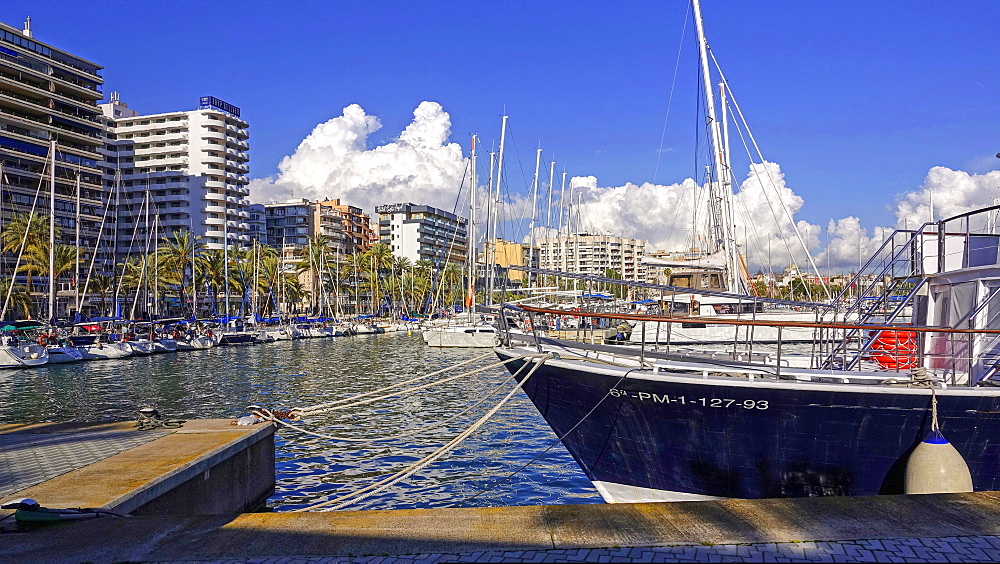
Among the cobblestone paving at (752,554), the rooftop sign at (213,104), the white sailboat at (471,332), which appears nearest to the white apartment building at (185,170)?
the rooftop sign at (213,104)

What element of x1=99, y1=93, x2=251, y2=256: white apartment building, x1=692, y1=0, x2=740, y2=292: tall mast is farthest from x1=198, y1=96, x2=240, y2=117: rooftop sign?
x1=692, y1=0, x2=740, y2=292: tall mast

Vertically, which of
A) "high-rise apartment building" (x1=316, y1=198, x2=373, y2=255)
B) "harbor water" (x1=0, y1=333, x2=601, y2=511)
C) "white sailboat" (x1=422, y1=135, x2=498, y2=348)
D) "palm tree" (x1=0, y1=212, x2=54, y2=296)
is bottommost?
"harbor water" (x1=0, y1=333, x2=601, y2=511)

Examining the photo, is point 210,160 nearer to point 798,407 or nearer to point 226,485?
point 226,485

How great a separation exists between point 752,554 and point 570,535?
4.87 ft

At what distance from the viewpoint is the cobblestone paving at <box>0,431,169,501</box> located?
962 centimetres

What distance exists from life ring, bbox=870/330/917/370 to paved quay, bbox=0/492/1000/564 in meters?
5.23

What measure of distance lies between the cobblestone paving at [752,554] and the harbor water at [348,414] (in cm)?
709

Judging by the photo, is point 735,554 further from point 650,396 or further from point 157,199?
point 157,199

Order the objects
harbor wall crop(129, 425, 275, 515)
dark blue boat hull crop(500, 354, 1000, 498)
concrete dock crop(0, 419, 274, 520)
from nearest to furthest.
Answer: concrete dock crop(0, 419, 274, 520) → harbor wall crop(129, 425, 275, 515) → dark blue boat hull crop(500, 354, 1000, 498)

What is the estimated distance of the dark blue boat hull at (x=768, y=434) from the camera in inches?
405

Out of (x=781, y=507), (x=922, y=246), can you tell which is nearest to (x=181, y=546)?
(x=781, y=507)

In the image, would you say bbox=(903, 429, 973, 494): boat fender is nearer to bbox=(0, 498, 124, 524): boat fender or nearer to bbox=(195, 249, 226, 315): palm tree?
bbox=(0, 498, 124, 524): boat fender

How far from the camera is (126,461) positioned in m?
10.2

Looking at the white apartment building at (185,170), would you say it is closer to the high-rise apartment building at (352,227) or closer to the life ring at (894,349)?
the high-rise apartment building at (352,227)
